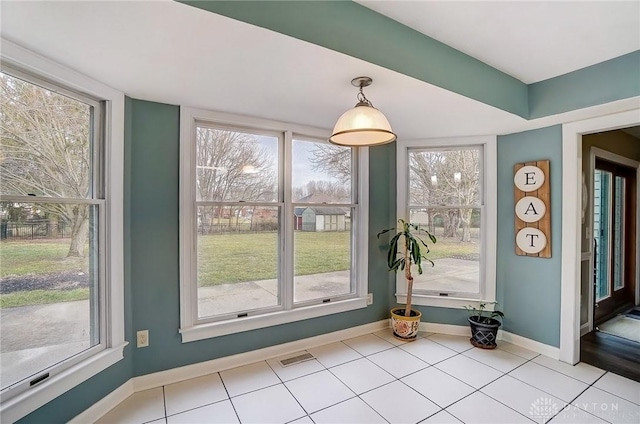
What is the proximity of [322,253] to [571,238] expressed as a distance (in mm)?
2361

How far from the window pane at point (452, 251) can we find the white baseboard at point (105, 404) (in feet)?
9.64

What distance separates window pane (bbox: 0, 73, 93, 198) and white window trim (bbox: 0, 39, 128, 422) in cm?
11

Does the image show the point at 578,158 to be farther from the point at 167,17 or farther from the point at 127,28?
the point at 127,28

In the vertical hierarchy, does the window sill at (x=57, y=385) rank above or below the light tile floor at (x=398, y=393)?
above

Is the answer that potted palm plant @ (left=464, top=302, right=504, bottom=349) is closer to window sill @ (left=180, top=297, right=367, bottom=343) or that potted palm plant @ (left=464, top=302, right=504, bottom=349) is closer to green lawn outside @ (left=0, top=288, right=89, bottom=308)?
window sill @ (left=180, top=297, right=367, bottom=343)

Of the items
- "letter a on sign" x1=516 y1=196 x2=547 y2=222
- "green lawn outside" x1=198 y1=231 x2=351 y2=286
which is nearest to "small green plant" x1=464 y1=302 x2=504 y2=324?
"letter a on sign" x1=516 y1=196 x2=547 y2=222

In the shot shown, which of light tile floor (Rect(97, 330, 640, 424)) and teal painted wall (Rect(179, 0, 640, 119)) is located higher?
teal painted wall (Rect(179, 0, 640, 119))

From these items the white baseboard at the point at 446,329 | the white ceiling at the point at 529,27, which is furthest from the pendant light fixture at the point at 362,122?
the white baseboard at the point at 446,329

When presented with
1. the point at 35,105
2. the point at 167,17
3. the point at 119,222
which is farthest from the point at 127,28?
the point at 119,222

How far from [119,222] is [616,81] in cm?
379

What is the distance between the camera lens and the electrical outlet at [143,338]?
7.39ft

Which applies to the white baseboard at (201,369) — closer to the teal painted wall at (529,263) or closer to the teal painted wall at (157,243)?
the teal painted wall at (157,243)

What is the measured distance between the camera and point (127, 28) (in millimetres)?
1390

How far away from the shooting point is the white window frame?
2.41 metres
